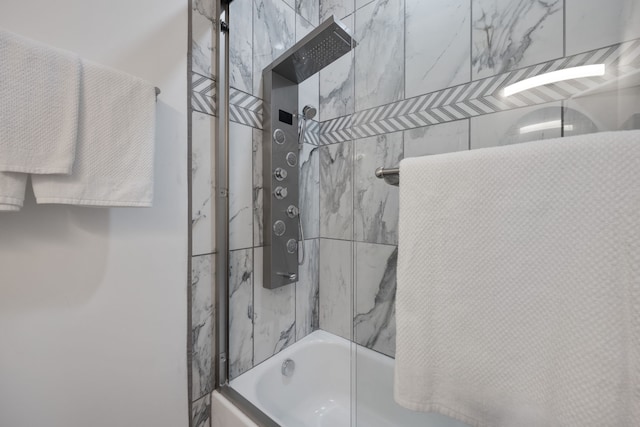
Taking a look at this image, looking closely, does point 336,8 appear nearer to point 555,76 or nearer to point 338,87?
point 338,87

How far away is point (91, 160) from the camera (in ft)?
2.05

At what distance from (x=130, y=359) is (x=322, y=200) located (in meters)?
1.03

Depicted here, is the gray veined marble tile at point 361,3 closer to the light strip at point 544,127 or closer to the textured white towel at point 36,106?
the light strip at point 544,127

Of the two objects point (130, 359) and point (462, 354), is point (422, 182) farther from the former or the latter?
point (130, 359)

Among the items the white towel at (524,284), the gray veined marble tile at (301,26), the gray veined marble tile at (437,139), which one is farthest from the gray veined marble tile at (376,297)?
the gray veined marble tile at (301,26)

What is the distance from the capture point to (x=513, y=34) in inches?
30.1

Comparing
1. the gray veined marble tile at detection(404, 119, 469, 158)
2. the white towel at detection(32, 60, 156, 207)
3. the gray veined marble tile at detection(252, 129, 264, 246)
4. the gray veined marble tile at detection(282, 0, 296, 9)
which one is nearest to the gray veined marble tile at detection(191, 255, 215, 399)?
the gray veined marble tile at detection(252, 129, 264, 246)

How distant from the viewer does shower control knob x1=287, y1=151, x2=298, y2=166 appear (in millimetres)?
1215

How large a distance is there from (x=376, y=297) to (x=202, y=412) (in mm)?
852

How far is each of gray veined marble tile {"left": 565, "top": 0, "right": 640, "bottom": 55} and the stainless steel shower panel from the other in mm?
1023

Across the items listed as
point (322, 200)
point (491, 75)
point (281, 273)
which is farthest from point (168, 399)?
point (491, 75)

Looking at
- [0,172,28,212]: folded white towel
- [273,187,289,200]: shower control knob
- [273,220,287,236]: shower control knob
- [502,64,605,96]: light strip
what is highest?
[502,64,605,96]: light strip

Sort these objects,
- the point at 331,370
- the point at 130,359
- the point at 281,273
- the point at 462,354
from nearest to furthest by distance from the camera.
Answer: the point at 462,354 < the point at 130,359 < the point at 281,273 < the point at 331,370

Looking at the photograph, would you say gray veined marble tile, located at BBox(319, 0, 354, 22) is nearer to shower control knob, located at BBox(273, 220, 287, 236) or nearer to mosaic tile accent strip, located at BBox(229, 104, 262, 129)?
mosaic tile accent strip, located at BBox(229, 104, 262, 129)
